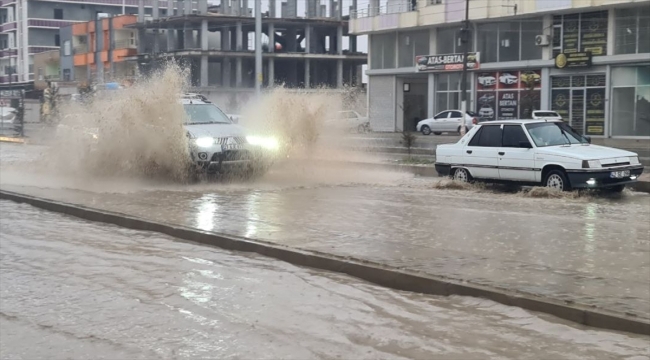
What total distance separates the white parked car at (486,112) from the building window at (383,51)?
7328 mm

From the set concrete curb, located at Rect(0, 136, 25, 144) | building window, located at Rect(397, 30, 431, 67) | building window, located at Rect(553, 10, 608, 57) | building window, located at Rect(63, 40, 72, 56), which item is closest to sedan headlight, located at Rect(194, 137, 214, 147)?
building window, located at Rect(553, 10, 608, 57)

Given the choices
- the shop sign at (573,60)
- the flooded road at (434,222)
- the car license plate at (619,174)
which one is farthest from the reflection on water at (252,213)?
the shop sign at (573,60)

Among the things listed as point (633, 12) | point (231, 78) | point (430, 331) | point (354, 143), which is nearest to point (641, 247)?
point (430, 331)

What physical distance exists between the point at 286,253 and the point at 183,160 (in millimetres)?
8401

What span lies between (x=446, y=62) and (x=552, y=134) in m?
29.5

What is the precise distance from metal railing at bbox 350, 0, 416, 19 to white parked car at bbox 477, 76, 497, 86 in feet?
20.6

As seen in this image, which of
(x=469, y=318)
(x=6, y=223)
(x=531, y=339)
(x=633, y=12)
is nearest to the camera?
(x=531, y=339)

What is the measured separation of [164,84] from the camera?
17.2 metres

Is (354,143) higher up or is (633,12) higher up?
(633,12)

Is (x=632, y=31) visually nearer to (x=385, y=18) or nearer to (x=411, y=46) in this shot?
(x=411, y=46)

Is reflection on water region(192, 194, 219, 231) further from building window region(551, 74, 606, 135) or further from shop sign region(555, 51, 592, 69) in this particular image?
building window region(551, 74, 606, 135)

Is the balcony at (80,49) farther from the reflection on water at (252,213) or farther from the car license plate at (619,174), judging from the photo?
the car license plate at (619,174)

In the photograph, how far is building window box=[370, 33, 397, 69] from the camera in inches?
1924

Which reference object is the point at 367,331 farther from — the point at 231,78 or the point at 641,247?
the point at 231,78
